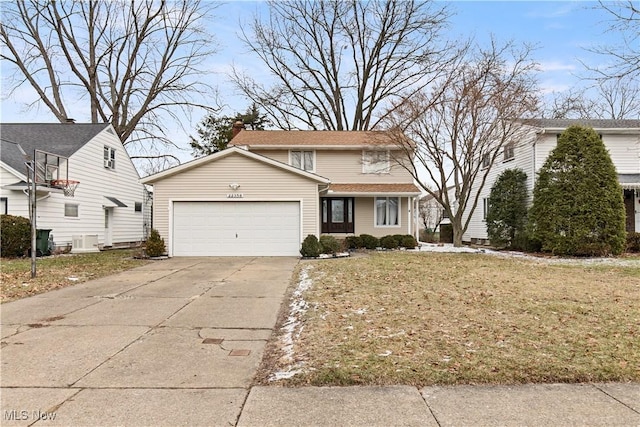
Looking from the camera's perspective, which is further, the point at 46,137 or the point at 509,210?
the point at 509,210

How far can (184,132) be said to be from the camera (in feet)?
92.5

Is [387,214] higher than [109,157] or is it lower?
lower

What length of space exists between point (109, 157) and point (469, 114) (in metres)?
16.9

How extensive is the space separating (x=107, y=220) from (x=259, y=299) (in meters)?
16.4

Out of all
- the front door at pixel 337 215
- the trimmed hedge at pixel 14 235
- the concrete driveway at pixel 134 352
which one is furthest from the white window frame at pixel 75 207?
the front door at pixel 337 215

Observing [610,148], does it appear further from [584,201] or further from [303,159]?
[303,159]

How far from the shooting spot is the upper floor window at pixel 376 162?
773 inches

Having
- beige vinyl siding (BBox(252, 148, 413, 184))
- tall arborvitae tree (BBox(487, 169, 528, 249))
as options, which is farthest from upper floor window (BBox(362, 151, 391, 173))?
tall arborvitae tree (BBox(487, 169, 528, 249))

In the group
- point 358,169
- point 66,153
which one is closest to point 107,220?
point 66,153

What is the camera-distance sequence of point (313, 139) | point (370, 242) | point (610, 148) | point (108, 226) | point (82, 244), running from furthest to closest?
point (108, 226) < point (313, 139) < point (610, 148) < point (370, 242) < point (82, 244)

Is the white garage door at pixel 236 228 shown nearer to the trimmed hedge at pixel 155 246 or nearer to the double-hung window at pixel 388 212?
the trimmed hedge at pixel 155 246

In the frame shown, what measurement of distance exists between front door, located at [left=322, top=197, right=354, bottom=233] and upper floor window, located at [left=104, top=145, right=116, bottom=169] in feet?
35.3

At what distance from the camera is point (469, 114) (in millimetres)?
16625

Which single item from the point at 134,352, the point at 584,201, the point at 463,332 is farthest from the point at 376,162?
the point at 134,352
